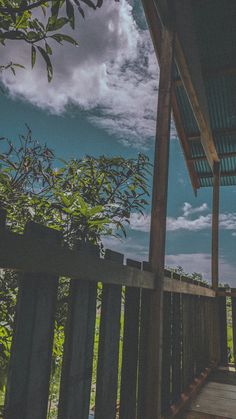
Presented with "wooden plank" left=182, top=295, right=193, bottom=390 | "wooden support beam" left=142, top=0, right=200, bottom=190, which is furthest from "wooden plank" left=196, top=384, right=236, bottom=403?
"wooden support beam" left=142, top=0, right=200, bottom=190

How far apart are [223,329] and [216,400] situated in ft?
5.85

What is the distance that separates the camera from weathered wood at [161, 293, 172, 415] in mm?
2115

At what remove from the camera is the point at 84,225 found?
185 centimetres

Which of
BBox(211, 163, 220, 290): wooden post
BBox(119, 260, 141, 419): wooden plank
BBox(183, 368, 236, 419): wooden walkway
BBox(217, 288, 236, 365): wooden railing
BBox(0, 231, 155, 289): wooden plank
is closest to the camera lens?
BBox(0, 231, 155, 289): wooden plank

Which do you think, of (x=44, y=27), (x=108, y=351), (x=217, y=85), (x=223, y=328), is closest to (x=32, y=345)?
(x=108, y=351)

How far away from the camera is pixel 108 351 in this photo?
4.69 ft

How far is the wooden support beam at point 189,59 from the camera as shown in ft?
9.07

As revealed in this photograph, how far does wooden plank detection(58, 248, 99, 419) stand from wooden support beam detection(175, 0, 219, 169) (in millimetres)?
2544

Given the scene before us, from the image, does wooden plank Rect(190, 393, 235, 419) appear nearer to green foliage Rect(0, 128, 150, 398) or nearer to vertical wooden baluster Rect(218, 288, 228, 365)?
green foliage Rect(0, 128, 150, 398)

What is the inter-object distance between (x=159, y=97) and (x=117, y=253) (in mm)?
1400

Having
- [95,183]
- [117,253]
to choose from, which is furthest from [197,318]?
[117,253]

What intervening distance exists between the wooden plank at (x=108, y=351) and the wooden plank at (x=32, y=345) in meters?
0.41

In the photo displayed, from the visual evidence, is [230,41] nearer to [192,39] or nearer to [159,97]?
[192,39]

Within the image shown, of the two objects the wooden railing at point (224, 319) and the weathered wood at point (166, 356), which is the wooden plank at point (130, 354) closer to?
the weathered wood at point (166, 356)
